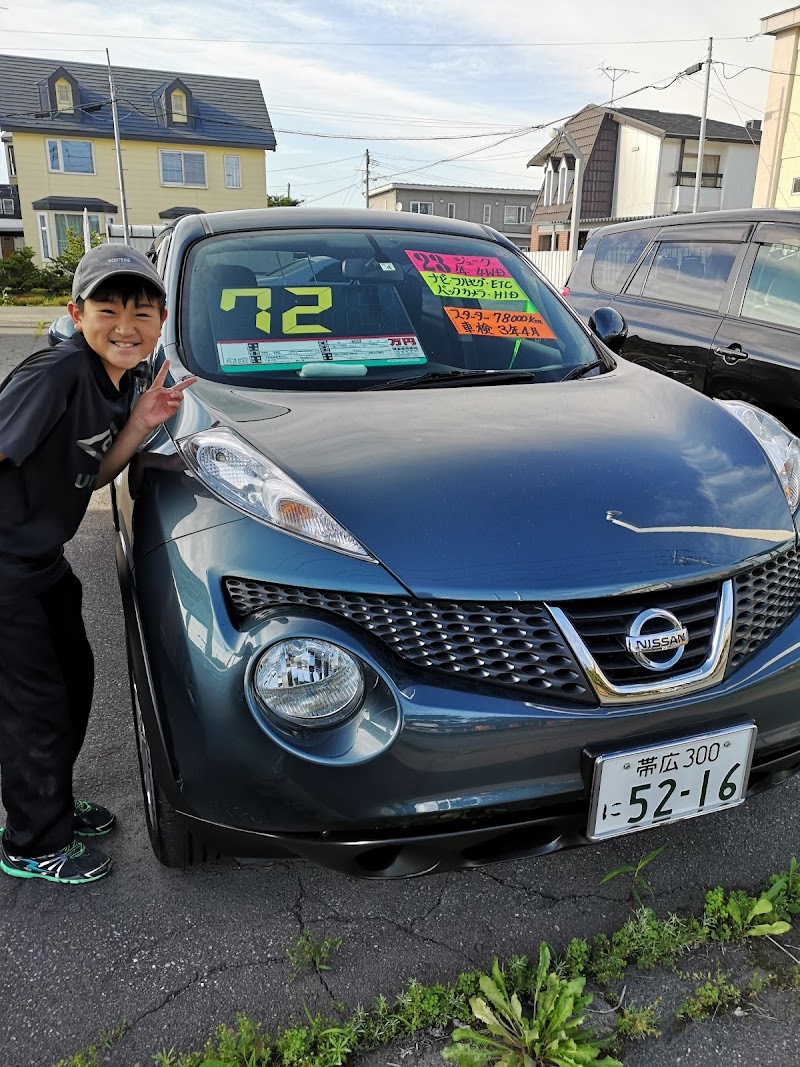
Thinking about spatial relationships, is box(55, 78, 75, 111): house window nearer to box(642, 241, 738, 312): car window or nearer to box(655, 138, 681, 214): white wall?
box(655, 138, 681, 214): white wall

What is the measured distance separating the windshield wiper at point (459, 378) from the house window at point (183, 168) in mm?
36499

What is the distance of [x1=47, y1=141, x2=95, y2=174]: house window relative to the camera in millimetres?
33562

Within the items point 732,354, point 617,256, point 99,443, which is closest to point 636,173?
point 617,256

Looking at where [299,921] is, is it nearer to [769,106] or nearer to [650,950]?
[650,950]

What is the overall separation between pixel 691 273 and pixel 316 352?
3.48 m

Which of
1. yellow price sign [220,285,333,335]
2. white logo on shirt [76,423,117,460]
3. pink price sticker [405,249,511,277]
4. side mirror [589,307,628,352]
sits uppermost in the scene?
pink price sticker [405,249,511,277]

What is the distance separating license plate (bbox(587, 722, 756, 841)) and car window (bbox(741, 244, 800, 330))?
10.9 ft

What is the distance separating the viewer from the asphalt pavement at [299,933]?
5.05 ft

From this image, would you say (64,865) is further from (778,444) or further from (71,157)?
(71,157)

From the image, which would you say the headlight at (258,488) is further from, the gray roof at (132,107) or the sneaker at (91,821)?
the gray roof at (132,107)

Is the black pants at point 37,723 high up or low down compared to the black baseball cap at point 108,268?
down

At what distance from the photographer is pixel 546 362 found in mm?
2541

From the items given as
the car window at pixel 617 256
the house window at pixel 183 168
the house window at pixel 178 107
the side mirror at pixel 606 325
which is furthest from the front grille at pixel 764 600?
the house window at pixel 178 107

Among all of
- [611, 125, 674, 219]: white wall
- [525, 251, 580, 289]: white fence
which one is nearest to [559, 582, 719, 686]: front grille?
[525, 251, 580, 289]: white fence
